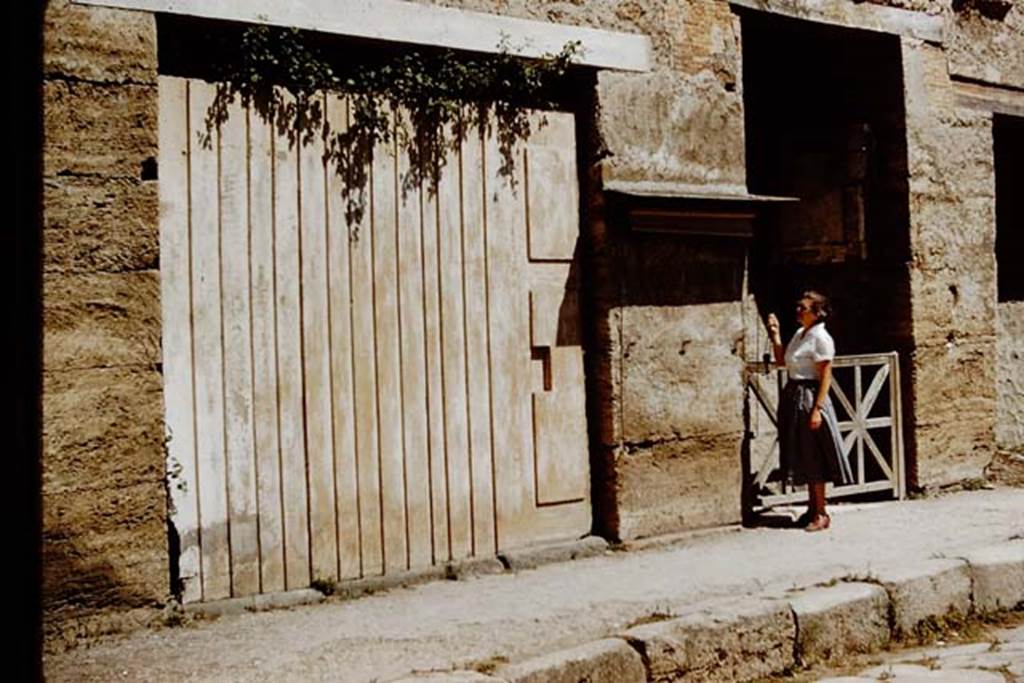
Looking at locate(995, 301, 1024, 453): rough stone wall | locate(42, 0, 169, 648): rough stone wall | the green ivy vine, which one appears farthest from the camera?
locate(995, 301, 1024, 453): rough stone wall

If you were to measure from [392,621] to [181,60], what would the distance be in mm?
2726

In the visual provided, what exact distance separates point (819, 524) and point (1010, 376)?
3.83 metres

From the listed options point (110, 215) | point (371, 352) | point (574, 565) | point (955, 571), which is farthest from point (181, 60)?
point (955, 571)

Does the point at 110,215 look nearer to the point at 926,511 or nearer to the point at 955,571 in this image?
the point at 955,571

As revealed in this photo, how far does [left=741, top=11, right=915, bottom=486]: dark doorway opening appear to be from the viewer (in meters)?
8.41

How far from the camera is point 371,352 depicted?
5.91 meters

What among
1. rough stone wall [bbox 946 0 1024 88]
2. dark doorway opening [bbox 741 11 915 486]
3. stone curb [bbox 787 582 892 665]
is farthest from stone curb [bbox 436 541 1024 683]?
rough stone wall [bbox 946 0 1024 88]

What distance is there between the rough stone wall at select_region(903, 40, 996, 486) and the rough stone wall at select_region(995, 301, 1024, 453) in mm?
1092

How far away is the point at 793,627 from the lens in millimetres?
4949

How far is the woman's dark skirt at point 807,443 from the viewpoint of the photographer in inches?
291

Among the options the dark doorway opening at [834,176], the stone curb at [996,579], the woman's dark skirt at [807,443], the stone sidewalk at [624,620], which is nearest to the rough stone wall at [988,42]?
the dark doorway opening at [834,176]

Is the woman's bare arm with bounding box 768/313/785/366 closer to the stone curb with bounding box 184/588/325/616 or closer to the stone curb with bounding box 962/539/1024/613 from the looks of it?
the stone curb with bounding box 962/539/1024/613

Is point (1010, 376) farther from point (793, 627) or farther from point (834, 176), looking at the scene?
point (793, 627)

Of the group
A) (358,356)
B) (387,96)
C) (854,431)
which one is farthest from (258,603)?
(854,431)
